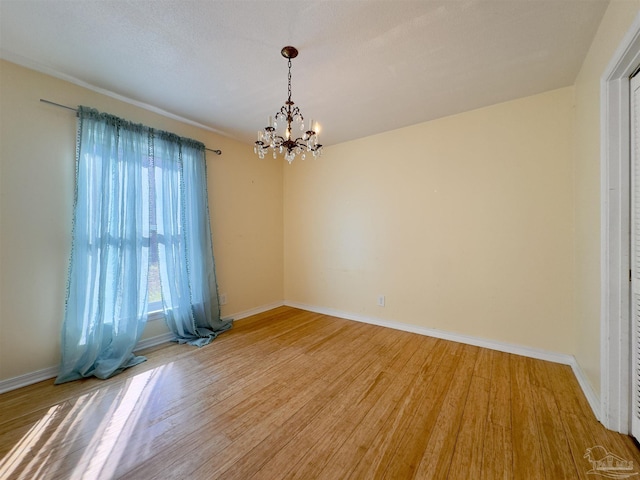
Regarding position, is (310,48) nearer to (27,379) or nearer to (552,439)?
(552,439)

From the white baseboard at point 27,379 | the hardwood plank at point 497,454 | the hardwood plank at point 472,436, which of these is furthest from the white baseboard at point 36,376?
the hardwood plank at point 497,454

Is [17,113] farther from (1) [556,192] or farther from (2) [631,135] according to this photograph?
(1) [556,192]

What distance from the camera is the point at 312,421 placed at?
1.65 meters

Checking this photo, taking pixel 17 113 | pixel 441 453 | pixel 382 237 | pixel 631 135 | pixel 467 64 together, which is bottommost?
pixel 441 453

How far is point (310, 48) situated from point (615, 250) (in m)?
2.36

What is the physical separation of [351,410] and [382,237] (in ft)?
6.99

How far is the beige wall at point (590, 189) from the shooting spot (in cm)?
156

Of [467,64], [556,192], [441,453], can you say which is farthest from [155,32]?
[556,192]

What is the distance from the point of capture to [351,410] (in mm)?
1757

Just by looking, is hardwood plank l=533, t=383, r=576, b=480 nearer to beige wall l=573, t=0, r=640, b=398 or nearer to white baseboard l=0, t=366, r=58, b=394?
beige wall l=573, t=0, r=640, b=398

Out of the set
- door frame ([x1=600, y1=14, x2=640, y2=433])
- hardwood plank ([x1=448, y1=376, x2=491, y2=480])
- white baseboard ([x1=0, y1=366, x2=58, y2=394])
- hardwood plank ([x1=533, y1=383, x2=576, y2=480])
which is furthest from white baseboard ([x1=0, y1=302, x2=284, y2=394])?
door frame ([x1=600, y1=14, x2=640, y2=433])

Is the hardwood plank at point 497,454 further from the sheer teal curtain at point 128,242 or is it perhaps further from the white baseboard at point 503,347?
the sheer teal curtain at point 128,242

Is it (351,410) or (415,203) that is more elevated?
(415,203)

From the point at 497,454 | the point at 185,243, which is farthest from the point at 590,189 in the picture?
the point at 185,243
